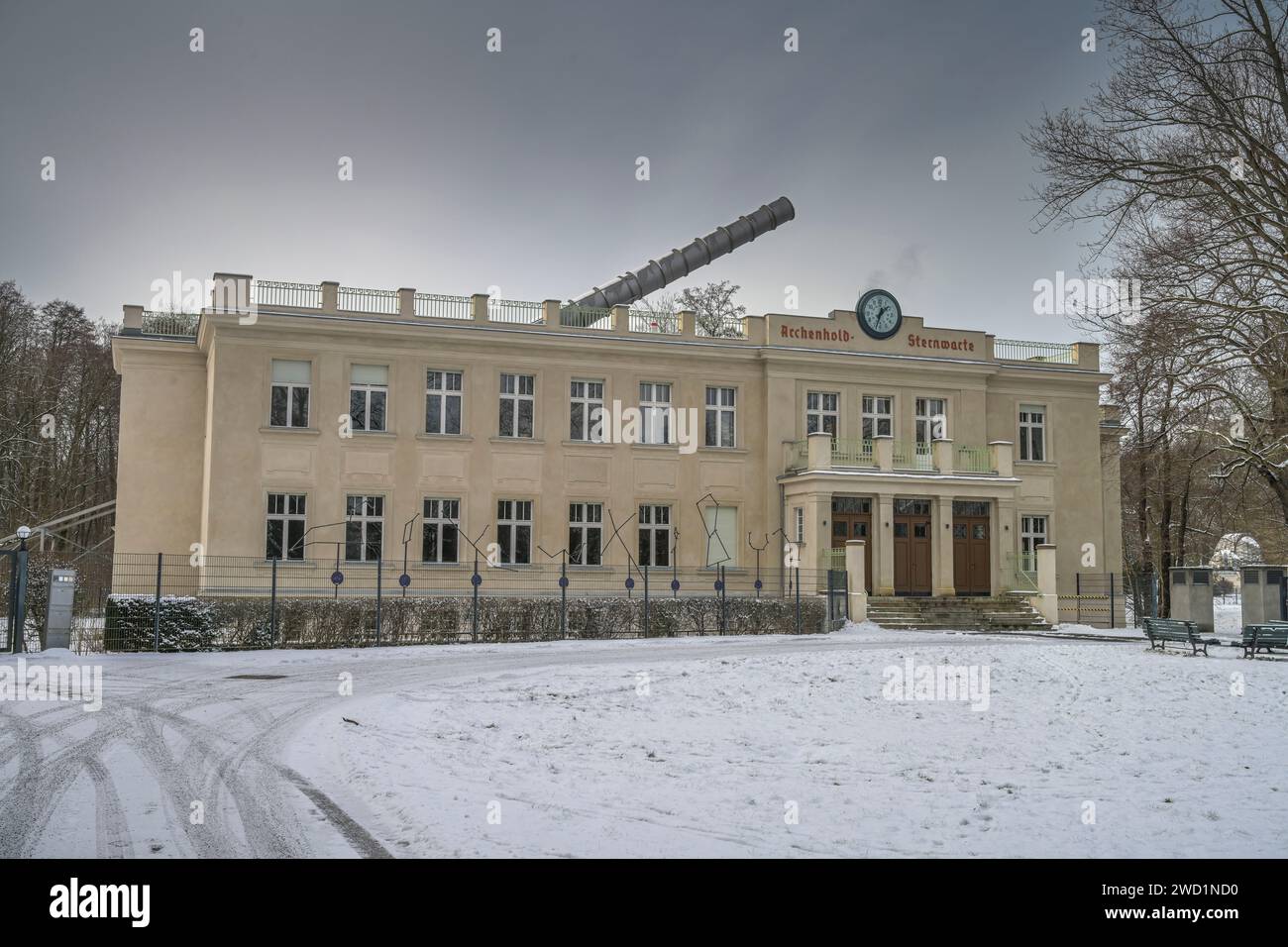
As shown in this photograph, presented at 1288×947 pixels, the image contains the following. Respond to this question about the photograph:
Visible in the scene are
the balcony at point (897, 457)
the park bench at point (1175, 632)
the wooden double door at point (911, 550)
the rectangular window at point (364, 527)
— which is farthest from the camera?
the wooden double door at point (911, 550)

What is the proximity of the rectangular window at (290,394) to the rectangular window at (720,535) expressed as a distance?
1156 centimetres

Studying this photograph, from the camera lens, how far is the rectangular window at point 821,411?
3250 cm

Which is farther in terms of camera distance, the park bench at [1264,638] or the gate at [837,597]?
the gate at [837,597]

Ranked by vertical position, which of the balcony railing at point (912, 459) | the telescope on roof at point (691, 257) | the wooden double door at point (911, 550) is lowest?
the wooden double door at point (911, 550)

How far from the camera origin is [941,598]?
29094mm

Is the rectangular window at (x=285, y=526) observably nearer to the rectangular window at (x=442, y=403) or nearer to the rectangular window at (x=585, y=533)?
the rectangular window at (x=442, y=403)

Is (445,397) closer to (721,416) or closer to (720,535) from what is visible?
(721,416)

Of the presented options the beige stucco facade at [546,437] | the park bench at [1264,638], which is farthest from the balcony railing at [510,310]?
the park bench at [1264,638]

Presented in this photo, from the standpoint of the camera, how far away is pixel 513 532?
29.8 meters

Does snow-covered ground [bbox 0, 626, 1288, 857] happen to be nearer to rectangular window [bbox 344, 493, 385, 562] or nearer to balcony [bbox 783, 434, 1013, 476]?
rectangular window [bbox 344, 493, 385, 562]

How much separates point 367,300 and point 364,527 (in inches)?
244
